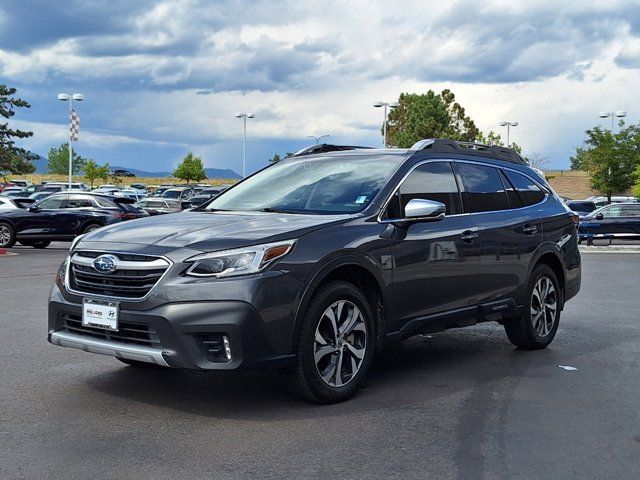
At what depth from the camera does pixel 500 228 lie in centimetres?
710

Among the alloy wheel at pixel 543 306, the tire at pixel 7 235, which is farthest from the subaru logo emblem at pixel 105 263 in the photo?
the tire at pixel 7 235

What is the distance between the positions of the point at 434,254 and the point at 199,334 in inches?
82.3

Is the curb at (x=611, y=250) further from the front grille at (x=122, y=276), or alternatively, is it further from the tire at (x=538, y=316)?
the front grille at (x=122, y=276)

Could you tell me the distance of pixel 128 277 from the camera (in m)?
5.18

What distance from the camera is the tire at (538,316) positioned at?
7.53m

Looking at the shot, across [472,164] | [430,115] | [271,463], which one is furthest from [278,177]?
[430,115]

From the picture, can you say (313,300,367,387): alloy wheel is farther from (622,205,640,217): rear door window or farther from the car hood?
(622,205,640,217): rear door window

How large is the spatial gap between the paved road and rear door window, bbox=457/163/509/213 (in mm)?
1347

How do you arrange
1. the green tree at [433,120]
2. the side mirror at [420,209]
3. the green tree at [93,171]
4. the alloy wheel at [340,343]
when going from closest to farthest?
the alloy wheel at [340,343]
the side mirror at [420,209]
the green tree at [433,120]
the green tree at [93,171]

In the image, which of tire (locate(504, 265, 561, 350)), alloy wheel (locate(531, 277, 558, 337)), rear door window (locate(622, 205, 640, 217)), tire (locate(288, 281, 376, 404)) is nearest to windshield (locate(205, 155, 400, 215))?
tire (locate(288, 281, 376, 404))

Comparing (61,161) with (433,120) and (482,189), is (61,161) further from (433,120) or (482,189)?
(482,189)

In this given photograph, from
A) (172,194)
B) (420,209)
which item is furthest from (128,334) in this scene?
(172,194)

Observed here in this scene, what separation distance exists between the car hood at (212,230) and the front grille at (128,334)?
0.52 metres

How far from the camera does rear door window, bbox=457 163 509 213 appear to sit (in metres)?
7.00
